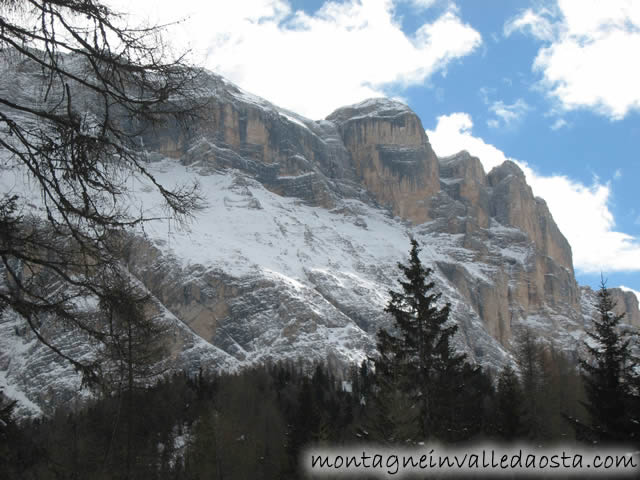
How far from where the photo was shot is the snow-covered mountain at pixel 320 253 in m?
104

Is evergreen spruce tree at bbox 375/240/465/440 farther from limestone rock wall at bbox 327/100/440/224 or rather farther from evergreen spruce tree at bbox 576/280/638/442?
limestone rock wall at bbox 327/100/440/224

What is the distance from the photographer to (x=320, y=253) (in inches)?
5349

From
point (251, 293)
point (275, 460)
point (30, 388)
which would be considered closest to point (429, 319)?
point (275, 460)

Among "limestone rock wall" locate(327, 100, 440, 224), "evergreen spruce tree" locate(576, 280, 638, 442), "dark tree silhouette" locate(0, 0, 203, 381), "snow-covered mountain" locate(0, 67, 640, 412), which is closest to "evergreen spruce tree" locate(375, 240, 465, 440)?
"evergreen spruce tree" locate(576, 280, 638, 442)

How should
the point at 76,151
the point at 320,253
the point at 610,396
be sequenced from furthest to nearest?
the point at 320,253 < the point at 610,396 < the point at 76,151

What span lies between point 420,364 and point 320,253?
121095mm

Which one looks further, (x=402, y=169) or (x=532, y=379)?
(x=402, y=169)

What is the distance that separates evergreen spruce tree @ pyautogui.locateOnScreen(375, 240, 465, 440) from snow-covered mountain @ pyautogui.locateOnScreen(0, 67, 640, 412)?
65.1m

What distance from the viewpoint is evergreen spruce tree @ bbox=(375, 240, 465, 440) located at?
14086mm

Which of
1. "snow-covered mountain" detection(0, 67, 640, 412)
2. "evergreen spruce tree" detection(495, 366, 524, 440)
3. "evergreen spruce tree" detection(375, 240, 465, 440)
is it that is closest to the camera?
"evergreen spruce tree" detection(375, 240, 465, 440)

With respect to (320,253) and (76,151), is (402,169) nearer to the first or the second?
(320,253)

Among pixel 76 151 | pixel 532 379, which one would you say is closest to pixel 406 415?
pixel 76 151

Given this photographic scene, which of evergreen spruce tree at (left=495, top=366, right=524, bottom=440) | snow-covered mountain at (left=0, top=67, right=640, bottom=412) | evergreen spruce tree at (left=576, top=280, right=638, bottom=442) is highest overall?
snow-covered mountain at (left=0, top=67, right=640, bottom=412)

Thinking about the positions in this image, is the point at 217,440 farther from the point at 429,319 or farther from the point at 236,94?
the point at 236,94
